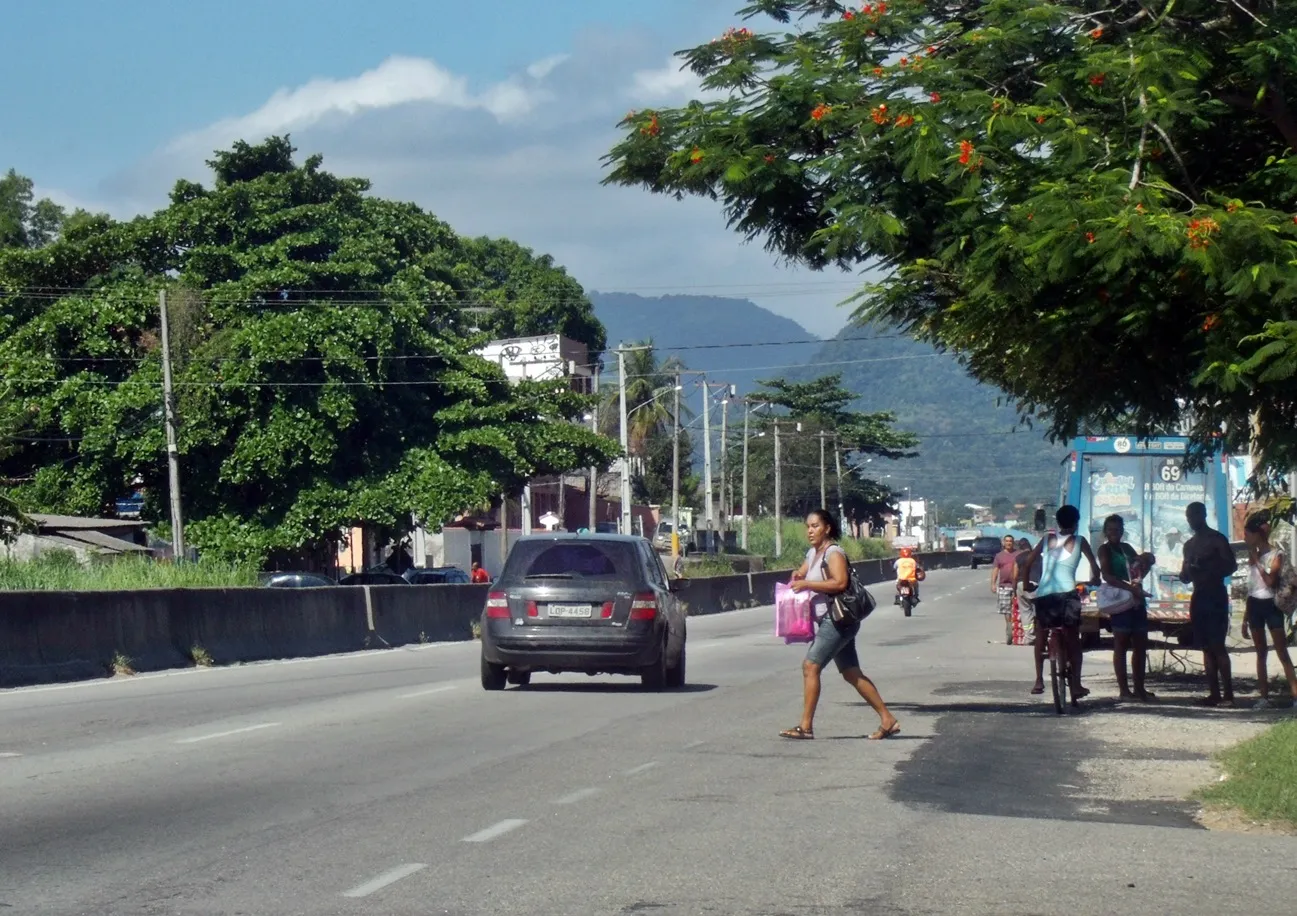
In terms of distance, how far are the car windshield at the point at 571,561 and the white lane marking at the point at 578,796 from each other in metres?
7.37

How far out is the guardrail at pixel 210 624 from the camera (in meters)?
19.7

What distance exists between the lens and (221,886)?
24.7 feet

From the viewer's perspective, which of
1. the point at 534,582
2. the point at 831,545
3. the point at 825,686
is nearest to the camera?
the point at 831,545

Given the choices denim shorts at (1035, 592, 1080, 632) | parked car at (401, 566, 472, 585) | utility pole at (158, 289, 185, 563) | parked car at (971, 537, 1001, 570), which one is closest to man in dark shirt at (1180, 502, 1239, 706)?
denim shorts at (1035, 592, 1080, 632)

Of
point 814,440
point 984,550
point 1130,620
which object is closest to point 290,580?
point 1130,620

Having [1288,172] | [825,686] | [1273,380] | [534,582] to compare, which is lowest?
[825,686]

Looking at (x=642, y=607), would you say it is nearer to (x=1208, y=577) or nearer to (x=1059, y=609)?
(x=1059, y=609)

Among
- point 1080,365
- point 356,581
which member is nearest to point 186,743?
point 1080,365

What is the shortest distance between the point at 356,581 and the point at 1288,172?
33.5 meters

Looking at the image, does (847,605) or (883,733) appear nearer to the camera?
(847,605)

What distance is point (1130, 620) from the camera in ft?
57.3

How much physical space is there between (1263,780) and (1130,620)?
23.4ft

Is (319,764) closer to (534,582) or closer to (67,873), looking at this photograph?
(67,873)

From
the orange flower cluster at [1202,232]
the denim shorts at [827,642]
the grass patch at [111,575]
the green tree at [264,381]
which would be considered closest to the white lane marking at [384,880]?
the denim shorts at [827,642]
